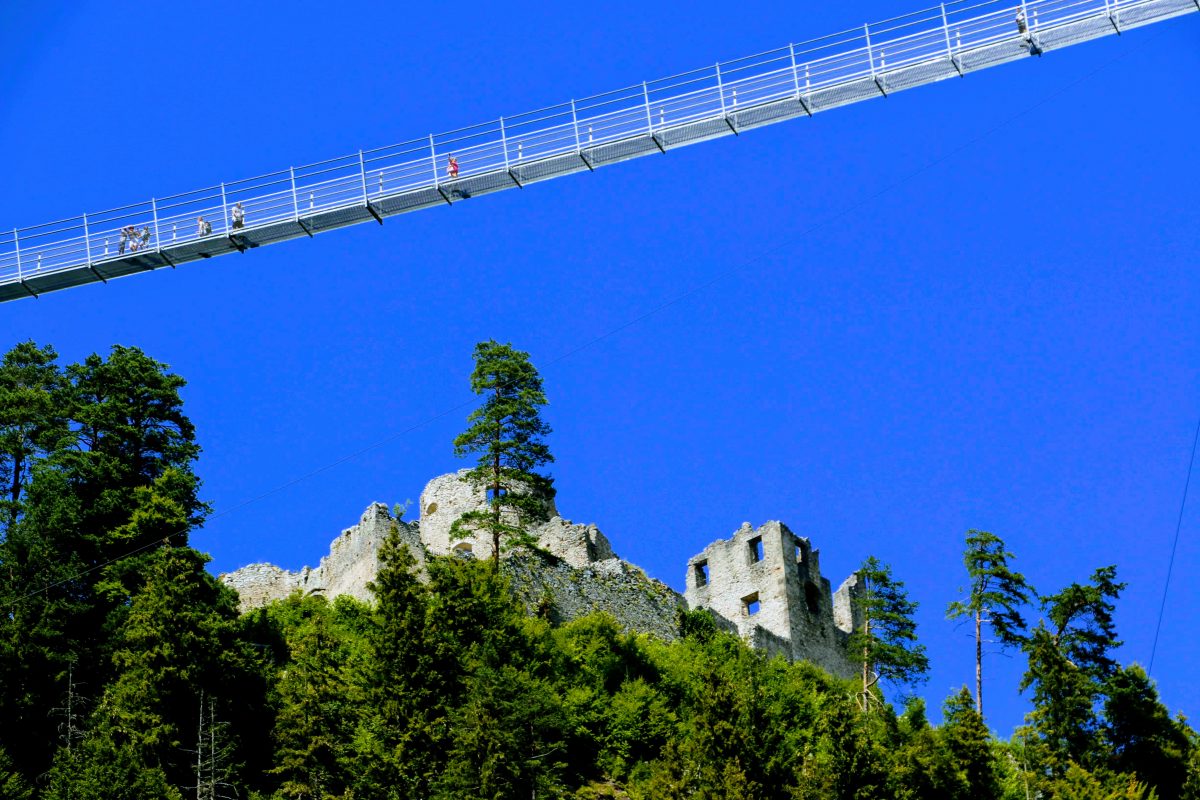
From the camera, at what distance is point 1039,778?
61500 mm

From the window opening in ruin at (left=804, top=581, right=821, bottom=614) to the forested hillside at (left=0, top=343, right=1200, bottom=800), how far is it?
16287mm

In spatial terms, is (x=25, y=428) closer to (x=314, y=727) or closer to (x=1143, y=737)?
(x=314, y=727)

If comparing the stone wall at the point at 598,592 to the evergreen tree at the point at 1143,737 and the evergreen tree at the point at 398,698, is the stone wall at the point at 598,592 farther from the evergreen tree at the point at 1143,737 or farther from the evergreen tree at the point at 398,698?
the evergreen tree at the point at 1143,737

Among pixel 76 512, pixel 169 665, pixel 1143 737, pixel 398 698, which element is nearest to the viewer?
pixel 398 698

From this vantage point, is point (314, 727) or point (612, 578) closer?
point (314, 727)

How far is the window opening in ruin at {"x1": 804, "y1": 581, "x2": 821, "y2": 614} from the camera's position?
91562mm

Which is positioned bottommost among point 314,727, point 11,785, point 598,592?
point 11,785

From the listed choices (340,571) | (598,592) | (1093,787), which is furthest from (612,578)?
(1093,787)

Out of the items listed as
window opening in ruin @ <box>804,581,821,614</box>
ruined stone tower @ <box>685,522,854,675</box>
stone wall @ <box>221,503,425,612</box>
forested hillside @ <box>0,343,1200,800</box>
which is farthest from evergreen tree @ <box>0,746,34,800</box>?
window opening in ruin @ <box>804,581,821,614</box>

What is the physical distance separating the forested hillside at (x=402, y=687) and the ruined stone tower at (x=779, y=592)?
13630 mm

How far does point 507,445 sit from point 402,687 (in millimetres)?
15201

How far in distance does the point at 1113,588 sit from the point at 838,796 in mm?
14379

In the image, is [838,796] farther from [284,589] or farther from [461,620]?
[284,589]

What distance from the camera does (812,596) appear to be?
91.9 m
